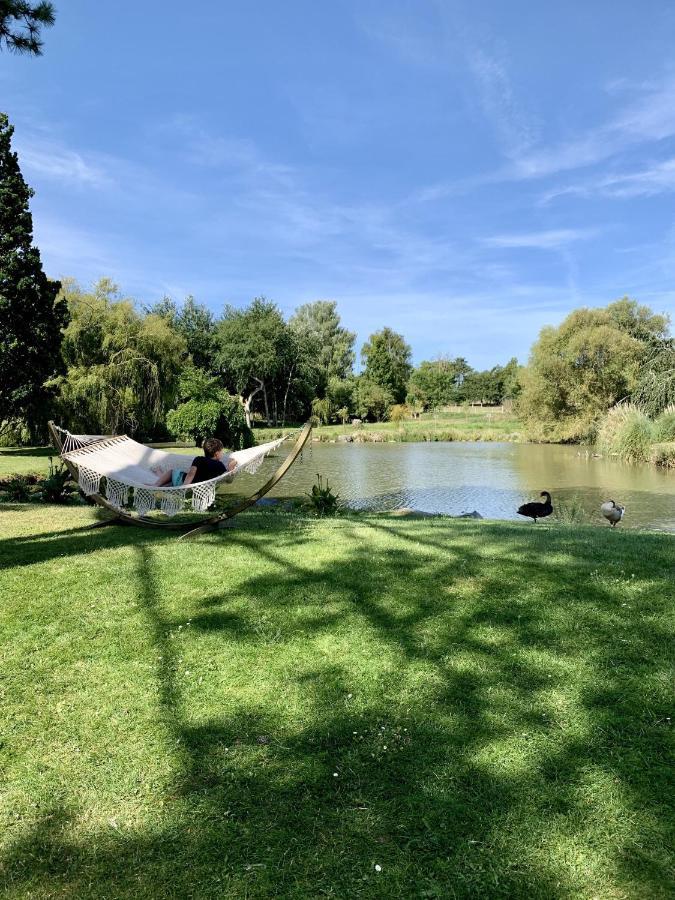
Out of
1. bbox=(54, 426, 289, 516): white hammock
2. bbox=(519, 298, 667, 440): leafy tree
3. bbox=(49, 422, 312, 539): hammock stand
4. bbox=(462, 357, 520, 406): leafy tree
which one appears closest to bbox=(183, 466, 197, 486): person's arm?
bbox=(54, 426, 289, 516): white hammock

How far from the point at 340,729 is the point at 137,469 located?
160 inches

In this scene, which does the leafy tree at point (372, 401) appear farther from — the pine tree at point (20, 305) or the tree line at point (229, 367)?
the pine tree at point (20, 305)

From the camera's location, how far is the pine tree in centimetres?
1197

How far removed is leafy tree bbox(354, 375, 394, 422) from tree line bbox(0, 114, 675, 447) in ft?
0.35

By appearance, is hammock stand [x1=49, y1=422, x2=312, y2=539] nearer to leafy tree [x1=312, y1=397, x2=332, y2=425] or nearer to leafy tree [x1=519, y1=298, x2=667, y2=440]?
leafy tree [x1=519, y1=298, x2=667, y2=440]

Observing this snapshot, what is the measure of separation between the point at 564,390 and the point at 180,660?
27.4 meters

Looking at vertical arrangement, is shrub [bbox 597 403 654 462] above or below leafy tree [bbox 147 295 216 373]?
below

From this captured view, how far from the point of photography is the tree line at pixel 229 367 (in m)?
12.5

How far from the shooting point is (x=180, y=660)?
2.75 metres

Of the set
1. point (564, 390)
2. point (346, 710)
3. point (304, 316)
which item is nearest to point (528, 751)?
point (346, 710)

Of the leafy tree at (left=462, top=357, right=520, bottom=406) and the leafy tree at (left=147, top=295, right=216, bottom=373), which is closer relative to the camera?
the leafy tree at (left=147, top=295, right=216, bottom=373)

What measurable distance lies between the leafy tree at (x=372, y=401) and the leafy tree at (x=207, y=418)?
23.9 m

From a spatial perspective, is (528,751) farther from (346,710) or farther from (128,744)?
(128,744)

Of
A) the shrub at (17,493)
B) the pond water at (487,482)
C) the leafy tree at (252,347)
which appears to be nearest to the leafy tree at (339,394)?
the leafy tree at (252,347)
